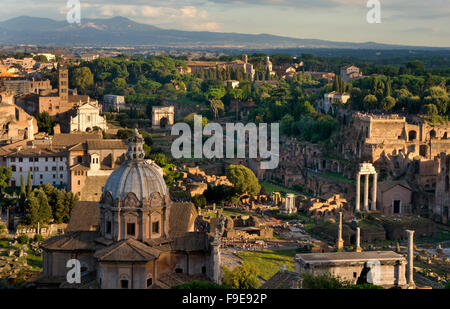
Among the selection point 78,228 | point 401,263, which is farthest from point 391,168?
point 78,228

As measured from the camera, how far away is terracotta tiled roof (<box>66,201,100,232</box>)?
120 feet

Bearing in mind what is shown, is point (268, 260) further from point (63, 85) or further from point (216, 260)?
point (63, 85)

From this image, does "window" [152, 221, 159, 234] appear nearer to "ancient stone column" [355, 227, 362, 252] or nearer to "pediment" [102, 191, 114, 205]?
"pediment" [102, 191, 114, 205]

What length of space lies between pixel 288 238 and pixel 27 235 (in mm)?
15900

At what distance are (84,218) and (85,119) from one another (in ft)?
135

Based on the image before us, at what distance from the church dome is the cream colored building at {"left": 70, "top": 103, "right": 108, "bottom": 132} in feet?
144

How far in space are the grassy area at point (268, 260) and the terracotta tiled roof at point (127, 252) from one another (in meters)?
8.89

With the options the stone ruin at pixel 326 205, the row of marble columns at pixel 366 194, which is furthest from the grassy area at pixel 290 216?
the row of marble columns at pixel 366 194

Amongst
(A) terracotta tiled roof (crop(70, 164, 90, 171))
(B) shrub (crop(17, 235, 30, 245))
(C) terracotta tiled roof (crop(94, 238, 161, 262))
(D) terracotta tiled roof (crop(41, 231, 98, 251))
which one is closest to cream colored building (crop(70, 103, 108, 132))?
(A) terracotta tiled roof (crop(70, 164, 90, 171))

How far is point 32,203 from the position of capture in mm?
47594

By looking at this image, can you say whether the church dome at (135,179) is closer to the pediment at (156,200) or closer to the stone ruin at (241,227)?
the pediment at (156,200)
